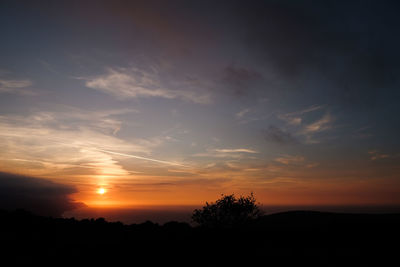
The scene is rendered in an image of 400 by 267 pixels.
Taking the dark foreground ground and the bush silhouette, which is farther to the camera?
the bush silhouette

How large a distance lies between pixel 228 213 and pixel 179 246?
18154 mm

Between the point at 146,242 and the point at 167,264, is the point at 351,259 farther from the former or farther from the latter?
the point at 146,242

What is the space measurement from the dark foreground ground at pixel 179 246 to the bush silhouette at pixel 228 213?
8.34 meters

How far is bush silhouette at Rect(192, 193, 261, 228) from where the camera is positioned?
45.4 meters

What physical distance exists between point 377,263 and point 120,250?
2565 centimetres

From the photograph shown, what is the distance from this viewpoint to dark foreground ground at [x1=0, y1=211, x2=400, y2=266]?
24188mm

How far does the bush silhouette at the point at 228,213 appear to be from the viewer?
45438mm

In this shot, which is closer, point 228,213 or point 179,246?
point 179,246

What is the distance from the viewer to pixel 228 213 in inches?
1799

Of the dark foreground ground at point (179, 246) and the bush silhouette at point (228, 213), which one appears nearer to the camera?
the dark foreground ground at point (179, 246)

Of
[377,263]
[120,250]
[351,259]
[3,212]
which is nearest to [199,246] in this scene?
[120,250]

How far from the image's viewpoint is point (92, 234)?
3406 cm

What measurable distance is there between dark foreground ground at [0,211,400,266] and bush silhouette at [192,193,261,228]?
8335 mm

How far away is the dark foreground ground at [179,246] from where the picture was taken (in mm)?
24188
